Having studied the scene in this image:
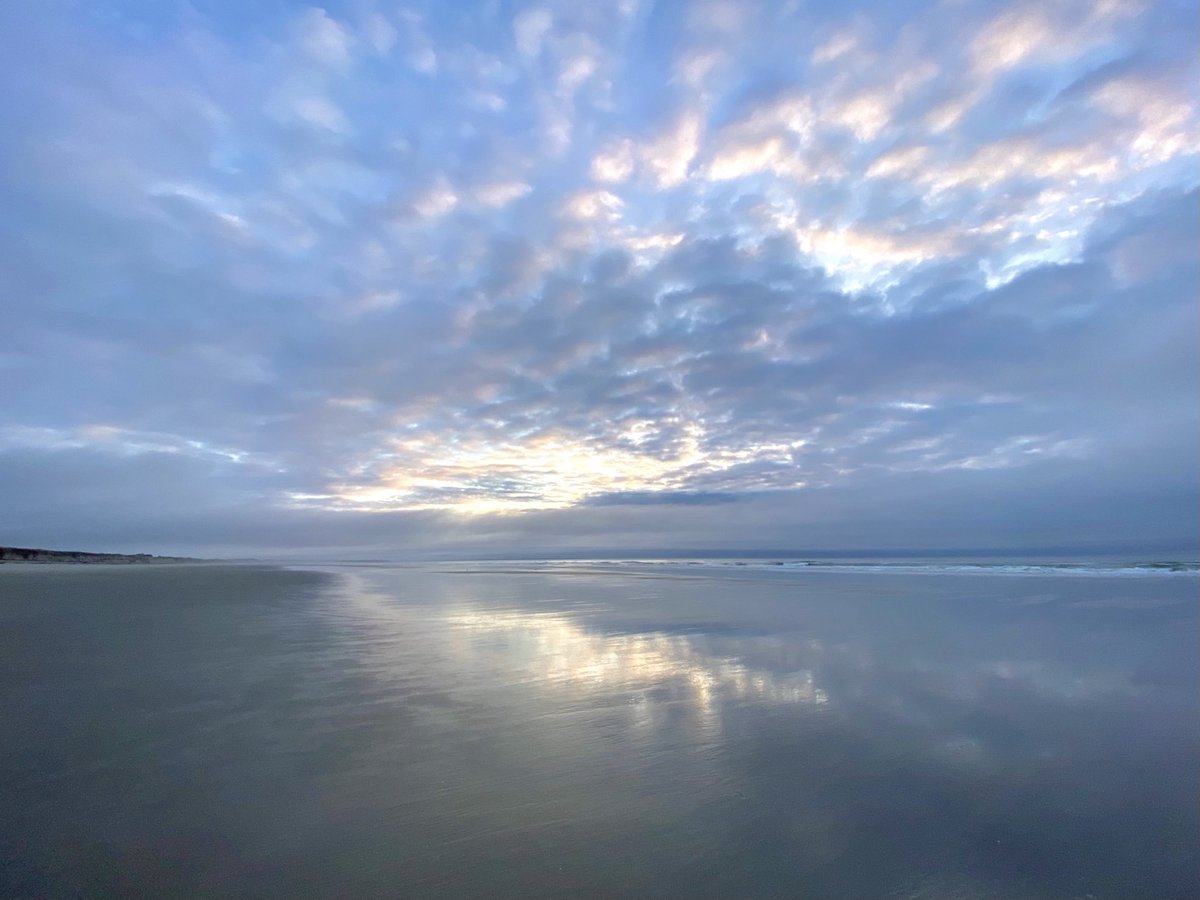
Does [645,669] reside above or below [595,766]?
above

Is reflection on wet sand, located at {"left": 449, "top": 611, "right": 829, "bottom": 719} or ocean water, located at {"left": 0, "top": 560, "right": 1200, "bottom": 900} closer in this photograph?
ocean water, located at {"left": 0, "top": 560, "right": 1200, "bottom": 900}

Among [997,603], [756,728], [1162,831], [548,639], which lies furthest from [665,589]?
[1162,831]

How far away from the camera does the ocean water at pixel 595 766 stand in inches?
147

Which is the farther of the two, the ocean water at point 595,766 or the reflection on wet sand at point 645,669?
the reflection on wet sand at point 645,669

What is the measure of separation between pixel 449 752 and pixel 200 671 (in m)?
5.23

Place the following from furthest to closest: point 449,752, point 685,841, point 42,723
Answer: point 42,723, point 449,752, point 685,841

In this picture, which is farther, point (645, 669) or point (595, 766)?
point (645, 669)

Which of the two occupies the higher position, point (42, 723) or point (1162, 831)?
point (42, 723)

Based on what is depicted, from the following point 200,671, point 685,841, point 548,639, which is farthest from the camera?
point 548,639

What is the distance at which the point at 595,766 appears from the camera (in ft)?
17.6

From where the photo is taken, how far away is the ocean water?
3730 mm

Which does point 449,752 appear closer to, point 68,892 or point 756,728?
point 68,892

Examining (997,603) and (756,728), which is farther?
(997,603)

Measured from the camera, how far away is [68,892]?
337 centimetres
